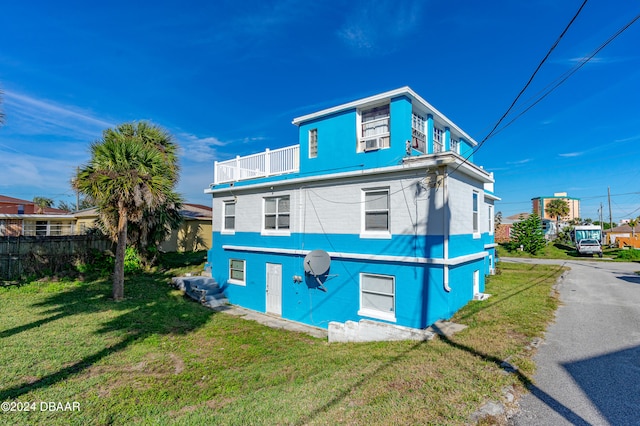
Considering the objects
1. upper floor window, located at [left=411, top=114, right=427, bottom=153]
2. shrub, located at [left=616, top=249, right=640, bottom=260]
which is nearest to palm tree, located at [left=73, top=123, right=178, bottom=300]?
upper floor window, located at [left=411, top=114, right=427, bottom=153]

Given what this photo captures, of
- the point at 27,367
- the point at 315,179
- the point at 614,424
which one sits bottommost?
the point at 27,367

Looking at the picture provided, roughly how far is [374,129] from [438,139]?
3620 millimetres

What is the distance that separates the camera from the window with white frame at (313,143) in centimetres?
1206

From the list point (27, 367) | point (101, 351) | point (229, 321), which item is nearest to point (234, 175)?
point (229, 321)

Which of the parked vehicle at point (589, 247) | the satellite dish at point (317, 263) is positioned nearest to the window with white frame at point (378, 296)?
the satellite dish at point (317, 263)

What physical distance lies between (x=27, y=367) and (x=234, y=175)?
1020 cm

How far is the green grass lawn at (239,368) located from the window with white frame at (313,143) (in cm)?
663

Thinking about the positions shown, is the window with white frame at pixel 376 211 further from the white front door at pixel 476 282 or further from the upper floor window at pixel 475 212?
the white front door at pixel 476 282

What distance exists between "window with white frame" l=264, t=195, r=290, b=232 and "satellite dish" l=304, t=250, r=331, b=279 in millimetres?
2163

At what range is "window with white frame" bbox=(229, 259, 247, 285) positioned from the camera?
1435cm

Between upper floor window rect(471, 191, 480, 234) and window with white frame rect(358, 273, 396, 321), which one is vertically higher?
upper floor window rect(471, 191, 480, 234)

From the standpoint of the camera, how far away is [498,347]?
244 inches

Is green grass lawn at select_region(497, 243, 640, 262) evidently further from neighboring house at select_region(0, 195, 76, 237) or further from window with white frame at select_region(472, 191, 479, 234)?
neighboring house at select_region(0, 195, 76, 237)

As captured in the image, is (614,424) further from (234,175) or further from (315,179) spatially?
(234,175)
